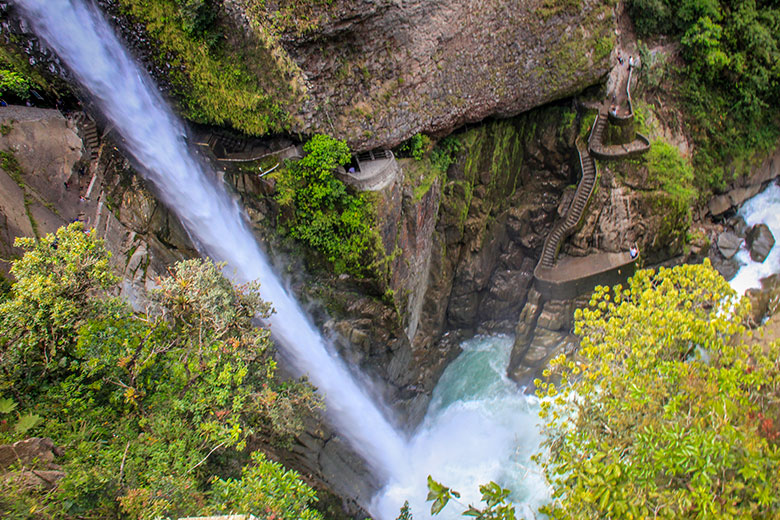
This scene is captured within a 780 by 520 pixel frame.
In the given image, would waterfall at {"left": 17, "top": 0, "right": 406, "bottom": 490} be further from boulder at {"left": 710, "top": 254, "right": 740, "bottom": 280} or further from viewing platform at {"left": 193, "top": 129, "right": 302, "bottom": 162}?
boulder at {"left": 710, "top": 254, "right": 740, "bottom": 280}

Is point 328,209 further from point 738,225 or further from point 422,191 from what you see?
point 738,225

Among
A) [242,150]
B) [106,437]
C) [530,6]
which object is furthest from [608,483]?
[530,6]

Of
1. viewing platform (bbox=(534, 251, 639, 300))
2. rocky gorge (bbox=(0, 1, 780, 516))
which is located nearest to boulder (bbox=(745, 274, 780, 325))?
rocky gorge (bbox=(0, 1, 780, 516))

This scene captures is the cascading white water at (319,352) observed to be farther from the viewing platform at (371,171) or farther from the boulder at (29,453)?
the boulder at (29,453)

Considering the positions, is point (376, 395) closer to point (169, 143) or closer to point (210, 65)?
point (169, 143)

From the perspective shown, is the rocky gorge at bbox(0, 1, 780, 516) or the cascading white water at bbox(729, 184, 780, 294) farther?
the cascading white water at bbox(729, 184, 780, 294)

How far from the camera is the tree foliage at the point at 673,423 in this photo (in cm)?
594

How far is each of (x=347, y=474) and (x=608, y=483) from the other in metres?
9.89

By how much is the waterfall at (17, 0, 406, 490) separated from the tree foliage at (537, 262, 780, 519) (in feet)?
23.0

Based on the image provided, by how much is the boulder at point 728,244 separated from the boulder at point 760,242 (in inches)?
17.1

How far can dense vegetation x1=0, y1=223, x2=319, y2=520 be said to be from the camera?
22.5 feet

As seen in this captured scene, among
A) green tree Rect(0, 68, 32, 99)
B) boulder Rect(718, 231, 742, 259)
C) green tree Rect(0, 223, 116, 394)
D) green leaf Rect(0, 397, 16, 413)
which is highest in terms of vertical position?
green tree Rect(0, 68, 32, 99)

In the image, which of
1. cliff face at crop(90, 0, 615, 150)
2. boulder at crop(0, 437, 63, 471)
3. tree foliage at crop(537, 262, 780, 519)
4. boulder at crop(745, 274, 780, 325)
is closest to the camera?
tree foliage at crop(537, 262, 780, 519)

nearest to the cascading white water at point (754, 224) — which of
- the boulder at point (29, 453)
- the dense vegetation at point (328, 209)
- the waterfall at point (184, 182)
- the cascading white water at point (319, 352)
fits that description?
the cascading white water at point (319, 352)
